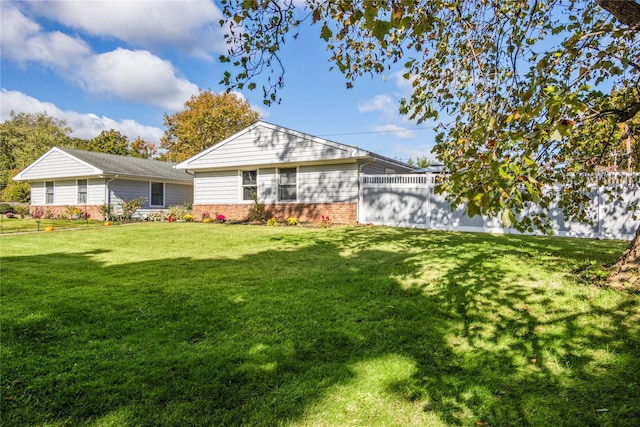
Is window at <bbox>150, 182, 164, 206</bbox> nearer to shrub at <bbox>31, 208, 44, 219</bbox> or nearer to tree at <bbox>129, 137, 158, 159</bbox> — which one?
shrub at <bbox>31, 208, 44, 219</bbox>

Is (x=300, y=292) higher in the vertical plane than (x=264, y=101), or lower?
lower

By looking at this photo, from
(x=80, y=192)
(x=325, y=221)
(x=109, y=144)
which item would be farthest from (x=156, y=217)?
(x=109, y=144)

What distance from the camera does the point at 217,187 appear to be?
1814 cm

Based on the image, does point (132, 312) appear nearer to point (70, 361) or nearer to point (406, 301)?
point (70, 361)

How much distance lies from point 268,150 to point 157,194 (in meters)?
10.3

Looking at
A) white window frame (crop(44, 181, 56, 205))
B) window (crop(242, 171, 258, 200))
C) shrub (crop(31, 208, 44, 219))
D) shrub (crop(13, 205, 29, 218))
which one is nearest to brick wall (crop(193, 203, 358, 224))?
window (crop(242, 171, 258, 200))

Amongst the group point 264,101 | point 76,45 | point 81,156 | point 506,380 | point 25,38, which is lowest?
point 506,380

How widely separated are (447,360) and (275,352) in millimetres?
1579

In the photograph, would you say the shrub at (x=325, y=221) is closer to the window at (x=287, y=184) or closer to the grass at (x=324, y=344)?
the window at (x=287, y=184)

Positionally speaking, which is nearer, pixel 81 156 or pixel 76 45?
pixel 76 45

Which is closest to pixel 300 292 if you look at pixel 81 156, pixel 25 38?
pixel 25 38

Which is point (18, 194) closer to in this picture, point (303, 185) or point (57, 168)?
point (57, 168)

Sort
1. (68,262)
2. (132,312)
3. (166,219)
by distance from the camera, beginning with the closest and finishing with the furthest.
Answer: (132,312) < (68,262) < (166,219)

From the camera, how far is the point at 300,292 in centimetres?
497
